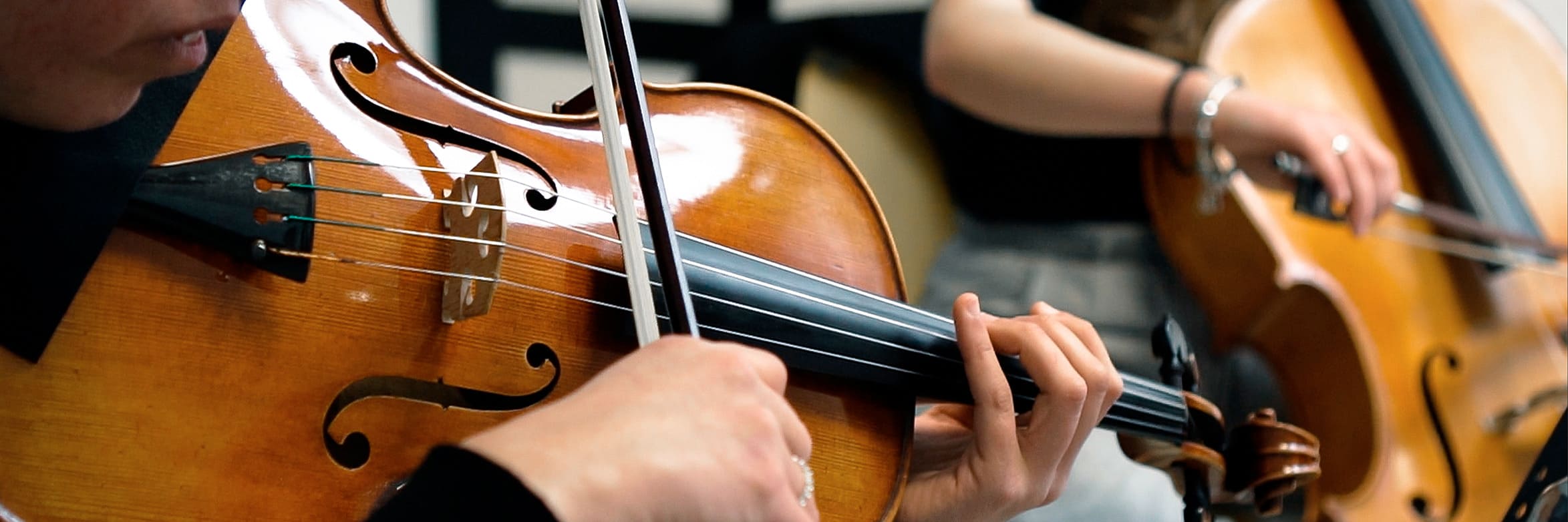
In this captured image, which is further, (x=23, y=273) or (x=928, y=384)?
(x=928, y=384)

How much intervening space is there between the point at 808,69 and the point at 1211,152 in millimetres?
406

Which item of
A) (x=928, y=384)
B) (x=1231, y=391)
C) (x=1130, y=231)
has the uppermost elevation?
(x=928, y=384)

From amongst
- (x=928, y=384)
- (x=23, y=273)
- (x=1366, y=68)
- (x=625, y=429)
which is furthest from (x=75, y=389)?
(x=1366, y=68)

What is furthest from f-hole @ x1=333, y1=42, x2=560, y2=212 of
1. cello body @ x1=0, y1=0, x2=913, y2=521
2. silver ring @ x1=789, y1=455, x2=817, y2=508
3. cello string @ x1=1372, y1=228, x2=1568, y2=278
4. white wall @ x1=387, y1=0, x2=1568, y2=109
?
cello string @ x1=1372, y1=228, x2=1568, y2=278

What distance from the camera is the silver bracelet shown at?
1.13m

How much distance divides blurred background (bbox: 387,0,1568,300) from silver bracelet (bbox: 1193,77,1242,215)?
1.01ft

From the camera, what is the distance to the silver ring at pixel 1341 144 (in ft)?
3.65

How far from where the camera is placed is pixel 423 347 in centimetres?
51

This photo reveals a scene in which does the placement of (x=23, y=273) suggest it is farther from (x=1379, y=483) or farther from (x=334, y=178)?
(x=1379, y=483)

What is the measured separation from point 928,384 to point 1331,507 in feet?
2.14

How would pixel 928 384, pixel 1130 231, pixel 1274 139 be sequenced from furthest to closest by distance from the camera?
1. pixel 1130 231
2. pixel 1274 139
3. pixel 928 384

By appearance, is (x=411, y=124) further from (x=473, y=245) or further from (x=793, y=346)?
(x=793, y=346)

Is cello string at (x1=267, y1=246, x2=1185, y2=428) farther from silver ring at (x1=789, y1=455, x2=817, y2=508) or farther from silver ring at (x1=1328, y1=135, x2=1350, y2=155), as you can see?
silver ring at (x1=1328, y1=135, x2=1350, y2=155)

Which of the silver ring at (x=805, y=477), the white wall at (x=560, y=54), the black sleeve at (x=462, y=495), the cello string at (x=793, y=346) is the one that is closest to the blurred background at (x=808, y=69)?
the white wall at (x=560, y=54)
